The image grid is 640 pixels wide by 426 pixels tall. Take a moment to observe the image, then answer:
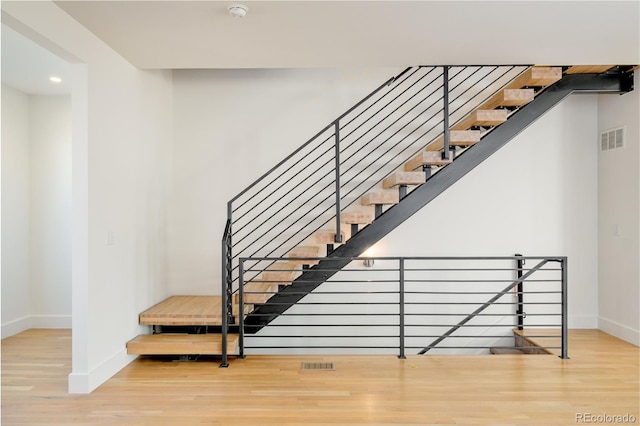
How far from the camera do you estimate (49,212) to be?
506 cm

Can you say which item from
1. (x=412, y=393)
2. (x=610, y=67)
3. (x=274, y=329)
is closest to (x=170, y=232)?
(x=274, y=329)

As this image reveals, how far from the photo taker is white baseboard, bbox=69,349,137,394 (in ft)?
10.4

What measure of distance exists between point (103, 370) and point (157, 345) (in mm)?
503

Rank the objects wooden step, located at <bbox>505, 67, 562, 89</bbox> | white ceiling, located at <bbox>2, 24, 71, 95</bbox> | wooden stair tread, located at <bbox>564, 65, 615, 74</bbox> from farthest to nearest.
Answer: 1. wooden stair tread, located at <bbox>564, 65, 615, 74</bbox>
2. wooden step, located at <bbox>505, 67, 562, 89</bbox>
3. white ceiling, located at <bbox>2, 24, 71, 95</bbox>

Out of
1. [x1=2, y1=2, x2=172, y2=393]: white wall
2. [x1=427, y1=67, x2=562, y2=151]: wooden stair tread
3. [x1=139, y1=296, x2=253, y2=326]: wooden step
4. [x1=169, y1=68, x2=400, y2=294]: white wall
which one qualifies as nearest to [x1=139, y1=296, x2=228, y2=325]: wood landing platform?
[x1=139, y1=296, x2=253, y2=326]: wooden step

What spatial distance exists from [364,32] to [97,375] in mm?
3420

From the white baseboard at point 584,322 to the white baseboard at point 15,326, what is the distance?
6.52 m

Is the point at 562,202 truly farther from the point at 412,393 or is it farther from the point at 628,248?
the point at 412,393

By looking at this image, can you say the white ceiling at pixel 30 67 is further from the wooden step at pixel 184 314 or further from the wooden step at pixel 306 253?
the wooden step at pixel 306 253

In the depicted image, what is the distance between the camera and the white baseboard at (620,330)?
4.37m

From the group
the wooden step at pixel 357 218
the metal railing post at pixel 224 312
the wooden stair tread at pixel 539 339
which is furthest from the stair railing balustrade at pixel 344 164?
the wooden stair tread at pixel 539 339

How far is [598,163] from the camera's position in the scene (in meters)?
5.00

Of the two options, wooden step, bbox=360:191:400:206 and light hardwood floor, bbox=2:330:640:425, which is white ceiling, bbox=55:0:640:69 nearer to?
wooden step, bbox=360:191:400:206

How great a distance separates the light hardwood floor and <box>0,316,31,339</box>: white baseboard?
2.45 ft
